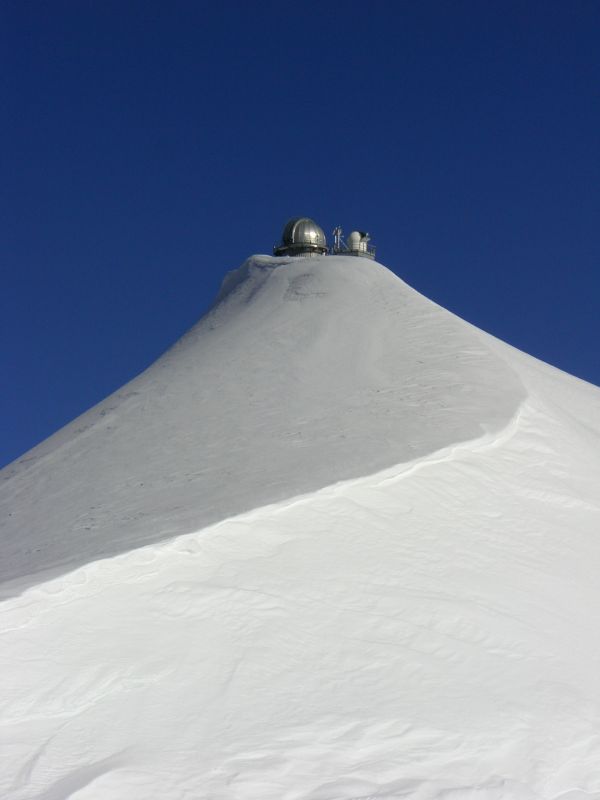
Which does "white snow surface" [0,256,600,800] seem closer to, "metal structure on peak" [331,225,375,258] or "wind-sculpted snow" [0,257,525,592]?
"wind-sculpted snow" [0,257,525,592]

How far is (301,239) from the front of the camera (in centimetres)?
2914

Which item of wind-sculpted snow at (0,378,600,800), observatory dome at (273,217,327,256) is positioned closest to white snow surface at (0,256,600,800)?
wind-sculpted snow at (0,378,600,800)

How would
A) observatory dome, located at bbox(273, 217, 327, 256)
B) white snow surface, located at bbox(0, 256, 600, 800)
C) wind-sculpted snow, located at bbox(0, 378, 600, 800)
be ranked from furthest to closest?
observatory dome, located at bbox(273, 217, 327, 256)
white snow surface, located at bbox(0, 256, 600, 800)
wind-sculpted snow, located at bbox(0, 378, 600, 800)

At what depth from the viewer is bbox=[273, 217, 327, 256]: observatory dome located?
29.1 m

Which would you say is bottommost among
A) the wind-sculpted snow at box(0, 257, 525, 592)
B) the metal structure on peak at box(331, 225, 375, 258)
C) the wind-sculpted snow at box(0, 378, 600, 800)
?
the wind-sculpted snow at box(0, 378, 600, 800)

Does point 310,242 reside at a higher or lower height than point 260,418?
higher

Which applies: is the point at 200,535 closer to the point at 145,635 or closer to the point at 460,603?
the point at 145,635

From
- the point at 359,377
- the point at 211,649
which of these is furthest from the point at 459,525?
the point at 359,377

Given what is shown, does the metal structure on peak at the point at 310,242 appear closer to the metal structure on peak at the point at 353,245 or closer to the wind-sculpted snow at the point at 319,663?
the metal structure on peak at the point at 353,245

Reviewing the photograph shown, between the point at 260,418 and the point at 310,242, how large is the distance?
16237 millimetres

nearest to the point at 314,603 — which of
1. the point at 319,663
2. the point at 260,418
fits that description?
the point at 319,663

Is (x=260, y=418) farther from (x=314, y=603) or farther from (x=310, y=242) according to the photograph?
(x=310, y=242)

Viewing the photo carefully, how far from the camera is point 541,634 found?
7980 millimetres

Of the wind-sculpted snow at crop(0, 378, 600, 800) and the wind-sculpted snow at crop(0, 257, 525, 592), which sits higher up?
the wind-sculpted snow at crop(0, 257, 525, 592)
